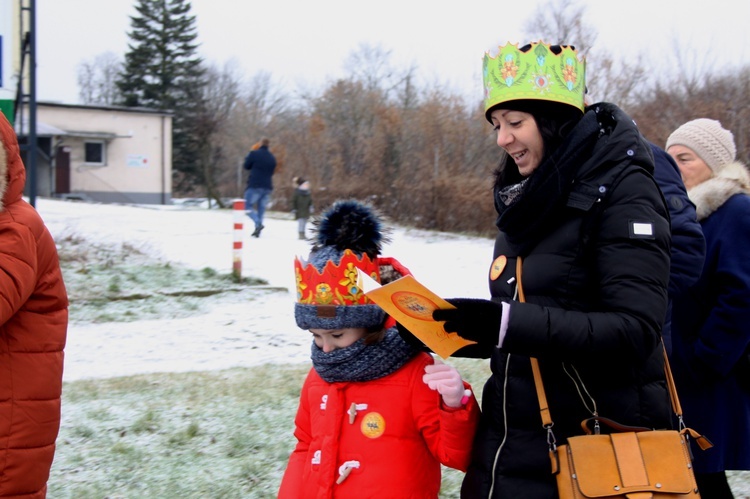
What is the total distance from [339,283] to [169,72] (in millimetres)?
50593

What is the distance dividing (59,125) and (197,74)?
662 inches

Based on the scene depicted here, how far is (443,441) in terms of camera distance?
2373 millimetres

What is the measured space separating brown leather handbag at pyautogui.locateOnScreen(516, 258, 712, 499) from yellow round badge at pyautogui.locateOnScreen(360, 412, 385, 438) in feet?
2.56

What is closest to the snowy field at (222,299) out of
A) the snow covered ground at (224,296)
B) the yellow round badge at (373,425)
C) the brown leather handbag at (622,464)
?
the snow covered ground at (224,296)

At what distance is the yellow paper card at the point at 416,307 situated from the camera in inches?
75.0

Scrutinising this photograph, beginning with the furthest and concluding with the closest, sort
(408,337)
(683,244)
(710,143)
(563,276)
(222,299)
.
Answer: (222,299) < (710,143) < (683,244) < (408,337) < (563,276)

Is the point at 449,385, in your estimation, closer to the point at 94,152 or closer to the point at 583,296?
the point at 583,296

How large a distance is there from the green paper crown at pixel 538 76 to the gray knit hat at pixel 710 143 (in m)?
1.55

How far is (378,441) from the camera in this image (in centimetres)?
260

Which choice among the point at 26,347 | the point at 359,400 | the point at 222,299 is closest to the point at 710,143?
the point at 359,400

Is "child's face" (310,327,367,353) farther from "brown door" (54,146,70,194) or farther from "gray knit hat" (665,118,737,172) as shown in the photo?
"brown door" (54,146,70,194)

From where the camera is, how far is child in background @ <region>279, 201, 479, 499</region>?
8.48ft

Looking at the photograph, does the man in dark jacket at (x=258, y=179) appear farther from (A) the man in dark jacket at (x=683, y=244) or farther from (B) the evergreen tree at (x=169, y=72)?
(B) the evergreen tree at (x=169, y=72)

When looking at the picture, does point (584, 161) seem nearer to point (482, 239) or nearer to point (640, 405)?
point (640, 405)
